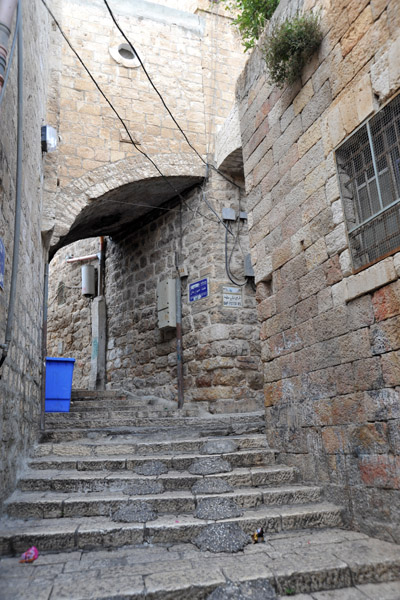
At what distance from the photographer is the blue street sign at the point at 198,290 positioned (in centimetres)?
658

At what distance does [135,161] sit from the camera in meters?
6.64

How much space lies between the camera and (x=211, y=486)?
132 inches

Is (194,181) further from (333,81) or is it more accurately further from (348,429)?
(348,429)

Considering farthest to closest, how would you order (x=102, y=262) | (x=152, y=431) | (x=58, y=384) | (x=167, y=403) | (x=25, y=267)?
(x=102, y=262) < (x=167, y=403) < (x=58, y=384) < (x=152, y=431) < (x=25, y=267)

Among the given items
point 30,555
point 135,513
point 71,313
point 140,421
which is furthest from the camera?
point 71,313

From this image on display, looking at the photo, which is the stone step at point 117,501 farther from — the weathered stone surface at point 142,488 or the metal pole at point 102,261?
the metal pole at point 102,261

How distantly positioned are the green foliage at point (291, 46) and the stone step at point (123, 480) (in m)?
3.15

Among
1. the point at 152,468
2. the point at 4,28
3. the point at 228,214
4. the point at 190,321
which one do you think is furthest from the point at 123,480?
the point at 228,214

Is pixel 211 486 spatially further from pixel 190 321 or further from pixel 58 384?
pixel 190 321

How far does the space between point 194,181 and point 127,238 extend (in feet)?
6.47

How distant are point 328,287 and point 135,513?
6.43 feet

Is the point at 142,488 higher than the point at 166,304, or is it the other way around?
the point at 166,304

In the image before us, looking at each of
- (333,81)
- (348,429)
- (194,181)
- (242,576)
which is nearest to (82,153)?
(194,181)

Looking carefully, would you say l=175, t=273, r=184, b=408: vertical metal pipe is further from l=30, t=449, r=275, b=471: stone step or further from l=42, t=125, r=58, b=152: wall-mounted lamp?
l=30, t=449, r=275, b=471: stone step
